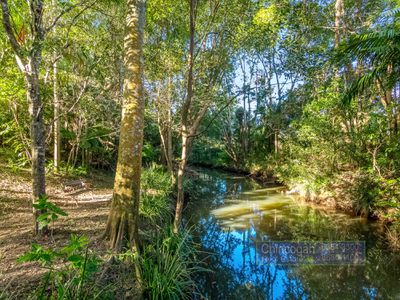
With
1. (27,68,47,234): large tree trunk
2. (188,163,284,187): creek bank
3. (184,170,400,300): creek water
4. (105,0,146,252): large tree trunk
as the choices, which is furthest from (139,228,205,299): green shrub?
(188,163,284,187): creek bank

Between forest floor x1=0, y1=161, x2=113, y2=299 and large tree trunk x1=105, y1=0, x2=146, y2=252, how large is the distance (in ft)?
1.37

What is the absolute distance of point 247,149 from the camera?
849 inches

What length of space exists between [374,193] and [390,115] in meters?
2.31

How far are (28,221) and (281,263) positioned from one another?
211 inches

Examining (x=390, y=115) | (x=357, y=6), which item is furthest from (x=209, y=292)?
(x=357, y=6)

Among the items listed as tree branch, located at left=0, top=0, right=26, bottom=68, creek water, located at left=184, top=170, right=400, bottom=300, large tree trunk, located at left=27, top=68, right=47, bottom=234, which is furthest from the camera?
creek water, located at left=184, top=170, right=400, bottom=300

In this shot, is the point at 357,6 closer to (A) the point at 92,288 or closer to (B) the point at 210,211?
(B) the point at 210,211

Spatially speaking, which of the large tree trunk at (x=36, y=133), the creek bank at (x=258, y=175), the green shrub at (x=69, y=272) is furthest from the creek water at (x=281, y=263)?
the creek bank at (x=258, y=175)

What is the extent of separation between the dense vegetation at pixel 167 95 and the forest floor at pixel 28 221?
30cm

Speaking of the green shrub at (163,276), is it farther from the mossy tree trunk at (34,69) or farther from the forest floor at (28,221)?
the mossy tree trunk at (34,69)

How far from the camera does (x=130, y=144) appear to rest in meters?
3.75

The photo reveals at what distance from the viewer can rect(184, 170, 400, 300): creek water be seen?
440 cm

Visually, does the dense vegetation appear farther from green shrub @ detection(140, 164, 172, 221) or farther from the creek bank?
the creek bank

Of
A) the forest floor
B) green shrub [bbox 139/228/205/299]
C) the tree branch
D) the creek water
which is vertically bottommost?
the creek water
